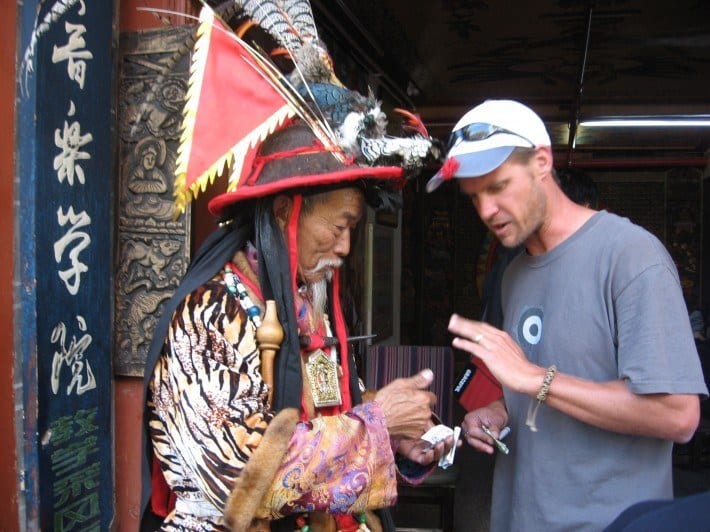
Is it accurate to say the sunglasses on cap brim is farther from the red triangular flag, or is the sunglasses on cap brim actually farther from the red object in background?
the red object in background

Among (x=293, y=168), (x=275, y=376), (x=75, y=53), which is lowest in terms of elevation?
(x=275, y=376)

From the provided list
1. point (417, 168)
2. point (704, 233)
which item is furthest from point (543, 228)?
point (704, 233)

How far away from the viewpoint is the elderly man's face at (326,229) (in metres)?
1.85

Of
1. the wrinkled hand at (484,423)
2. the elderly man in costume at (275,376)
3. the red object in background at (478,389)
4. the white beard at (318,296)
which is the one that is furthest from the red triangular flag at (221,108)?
the red object in background at (478,389)

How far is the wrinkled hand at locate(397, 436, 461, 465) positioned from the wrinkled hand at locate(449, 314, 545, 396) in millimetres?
409

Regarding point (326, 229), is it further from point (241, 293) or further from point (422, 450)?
point (422, 450)

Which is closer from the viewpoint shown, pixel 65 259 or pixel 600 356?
pixel 600 356

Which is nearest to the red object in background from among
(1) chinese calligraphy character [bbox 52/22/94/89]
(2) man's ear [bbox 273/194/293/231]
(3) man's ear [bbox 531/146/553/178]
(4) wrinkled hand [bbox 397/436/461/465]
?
(4) wrinkled hand [bbox 397/436/461/465]

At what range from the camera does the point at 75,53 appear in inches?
86.5

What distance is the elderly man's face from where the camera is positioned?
1.85m

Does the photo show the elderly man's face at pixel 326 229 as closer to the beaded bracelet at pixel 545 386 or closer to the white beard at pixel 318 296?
the white beard at pixel 318 296

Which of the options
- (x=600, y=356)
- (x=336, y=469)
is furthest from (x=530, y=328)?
(x=336, y=469)

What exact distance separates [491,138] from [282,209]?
642 mm

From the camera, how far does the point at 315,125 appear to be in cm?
179
